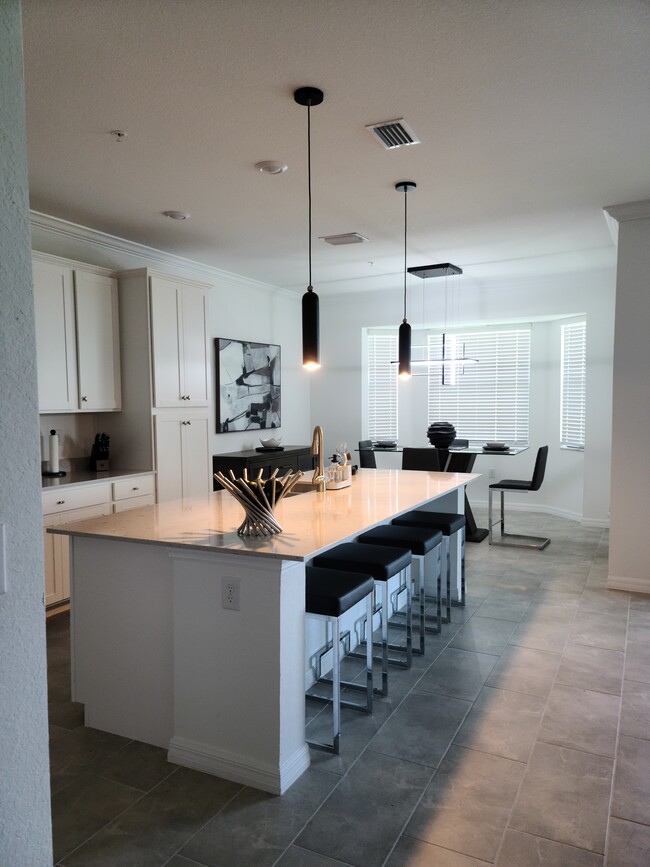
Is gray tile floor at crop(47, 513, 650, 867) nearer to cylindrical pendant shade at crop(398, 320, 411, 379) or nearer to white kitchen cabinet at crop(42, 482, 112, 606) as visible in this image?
white kitchen cabinet at crop(42, 482, 112, 606)

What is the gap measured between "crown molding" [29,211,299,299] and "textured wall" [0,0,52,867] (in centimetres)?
328

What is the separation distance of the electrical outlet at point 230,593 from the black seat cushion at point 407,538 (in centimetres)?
138

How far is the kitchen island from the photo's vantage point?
2.24 meters

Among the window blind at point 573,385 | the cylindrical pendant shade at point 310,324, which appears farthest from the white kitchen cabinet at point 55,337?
the window blind at point 573,385

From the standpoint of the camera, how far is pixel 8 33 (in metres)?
1.11

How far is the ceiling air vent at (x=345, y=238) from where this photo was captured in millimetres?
4969

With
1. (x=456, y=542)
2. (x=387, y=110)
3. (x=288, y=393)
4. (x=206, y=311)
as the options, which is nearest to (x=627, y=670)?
(x=456, y=542)

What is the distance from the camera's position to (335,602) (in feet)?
7.92

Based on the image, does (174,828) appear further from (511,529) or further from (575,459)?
(575,459)

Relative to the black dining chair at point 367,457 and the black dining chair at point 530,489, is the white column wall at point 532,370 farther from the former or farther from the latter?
the black dining chair at point 367,457

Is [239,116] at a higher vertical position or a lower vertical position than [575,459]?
higher

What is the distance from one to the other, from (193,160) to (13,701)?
117 inches

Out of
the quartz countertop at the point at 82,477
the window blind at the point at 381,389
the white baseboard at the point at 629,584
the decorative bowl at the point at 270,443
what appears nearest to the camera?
the quartz countertop at the point at 82,477

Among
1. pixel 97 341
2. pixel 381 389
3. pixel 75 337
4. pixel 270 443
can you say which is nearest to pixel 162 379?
pixel 97 341
